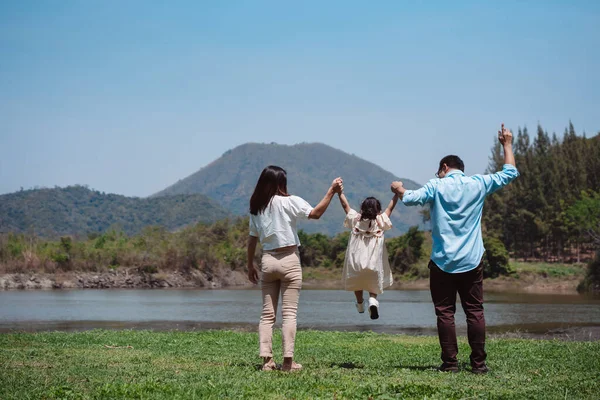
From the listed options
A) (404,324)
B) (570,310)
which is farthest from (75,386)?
(570,310)

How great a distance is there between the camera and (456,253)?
25.7 ft

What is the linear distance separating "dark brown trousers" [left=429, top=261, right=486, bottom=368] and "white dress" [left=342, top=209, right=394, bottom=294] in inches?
41.2

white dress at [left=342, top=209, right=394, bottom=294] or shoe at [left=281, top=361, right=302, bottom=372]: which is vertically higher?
white dress at [left=342, top=209, right=394, bottom=294]

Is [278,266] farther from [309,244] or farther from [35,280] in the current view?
[309,244]

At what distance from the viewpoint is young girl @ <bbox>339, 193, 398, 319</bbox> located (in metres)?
8.96

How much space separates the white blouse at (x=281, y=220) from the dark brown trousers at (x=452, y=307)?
5.42 feet

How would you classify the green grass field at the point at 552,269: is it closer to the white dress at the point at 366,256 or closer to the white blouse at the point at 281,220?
the white dress at the point at 366,256

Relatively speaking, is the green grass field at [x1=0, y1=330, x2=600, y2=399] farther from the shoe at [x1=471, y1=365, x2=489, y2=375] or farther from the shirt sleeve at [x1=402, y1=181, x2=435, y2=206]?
the shirt sleeve at [x1=402, y1=181, x2=435, y2=206]

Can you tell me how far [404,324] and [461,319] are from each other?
3.06 metres

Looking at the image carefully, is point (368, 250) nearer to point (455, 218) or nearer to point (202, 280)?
point (455, 218)

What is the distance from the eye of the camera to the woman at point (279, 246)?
768cm

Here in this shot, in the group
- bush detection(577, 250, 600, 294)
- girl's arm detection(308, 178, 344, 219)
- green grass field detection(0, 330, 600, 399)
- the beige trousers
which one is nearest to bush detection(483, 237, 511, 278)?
bush detection(577, 250, 600, 294)

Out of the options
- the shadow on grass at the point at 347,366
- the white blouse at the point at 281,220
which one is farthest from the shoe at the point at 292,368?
the white blouse at the point at 281,220

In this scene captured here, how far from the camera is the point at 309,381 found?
21.9 feet
